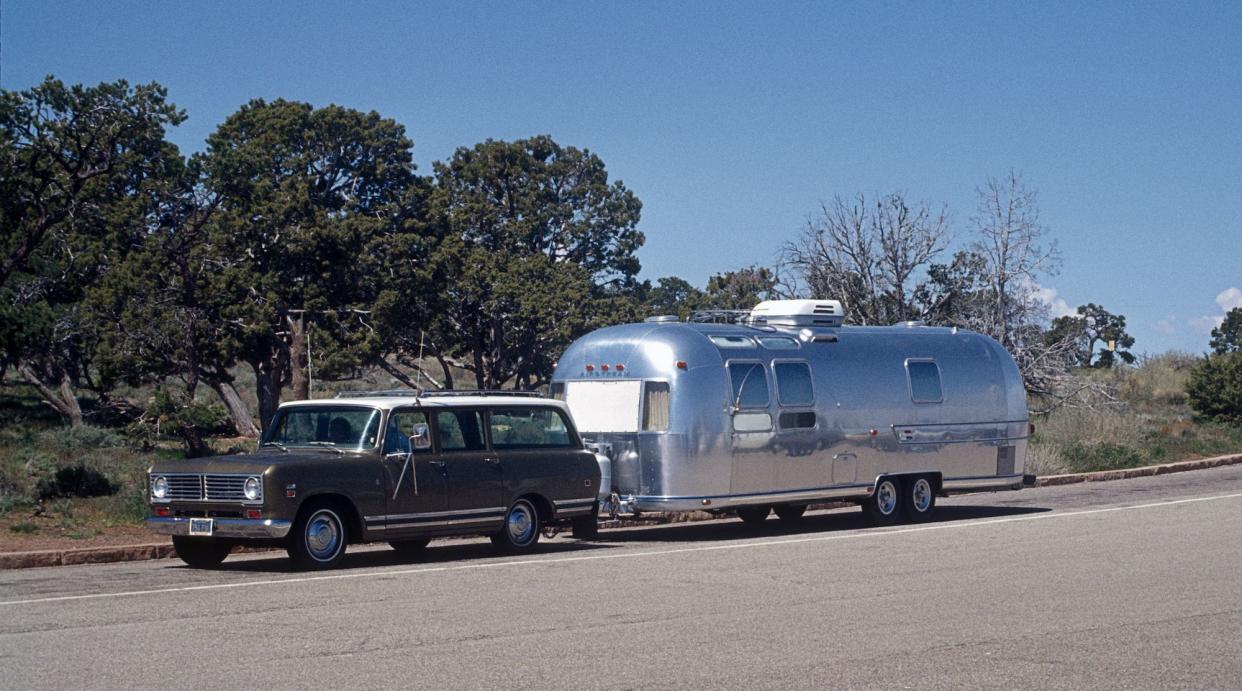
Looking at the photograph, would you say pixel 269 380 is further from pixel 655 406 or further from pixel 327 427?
pixel 327 427

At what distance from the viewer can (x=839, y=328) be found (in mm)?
19625

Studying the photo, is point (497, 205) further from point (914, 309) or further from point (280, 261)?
point (914, 309)

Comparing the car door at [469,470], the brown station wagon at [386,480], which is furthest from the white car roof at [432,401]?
the car door at [469,470]

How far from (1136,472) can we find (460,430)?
18409mm

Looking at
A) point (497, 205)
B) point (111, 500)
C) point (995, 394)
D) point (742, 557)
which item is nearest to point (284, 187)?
point (497, 205)

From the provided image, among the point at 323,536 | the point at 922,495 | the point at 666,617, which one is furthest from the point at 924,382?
the point at 666,617

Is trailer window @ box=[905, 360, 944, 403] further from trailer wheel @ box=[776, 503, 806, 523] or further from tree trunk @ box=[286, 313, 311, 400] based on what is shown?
tree trunk @ box=[286, 313, 311, 400]

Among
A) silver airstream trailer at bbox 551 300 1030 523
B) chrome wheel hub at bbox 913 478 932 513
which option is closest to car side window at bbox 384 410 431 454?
silver airstream trailer at bbox 551 300 1030 523

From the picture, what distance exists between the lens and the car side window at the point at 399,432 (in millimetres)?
14578

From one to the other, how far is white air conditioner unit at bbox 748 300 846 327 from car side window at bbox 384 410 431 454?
644 cm

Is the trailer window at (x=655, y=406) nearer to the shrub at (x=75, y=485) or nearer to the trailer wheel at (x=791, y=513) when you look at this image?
the trailer wheel at (x=791, y=513)

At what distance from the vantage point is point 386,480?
1434 centimetres

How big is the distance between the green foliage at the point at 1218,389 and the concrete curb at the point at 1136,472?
8.94 m

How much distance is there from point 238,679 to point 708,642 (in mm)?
3160
